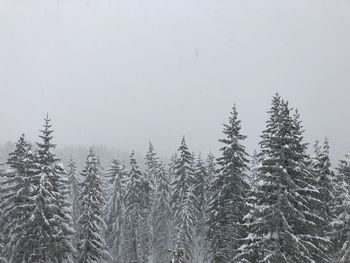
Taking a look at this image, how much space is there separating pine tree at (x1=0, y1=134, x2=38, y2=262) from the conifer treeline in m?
0.08

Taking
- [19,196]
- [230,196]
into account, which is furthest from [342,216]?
[19,196]

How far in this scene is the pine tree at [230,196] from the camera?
101 feet

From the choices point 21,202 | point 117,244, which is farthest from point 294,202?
point 117,244

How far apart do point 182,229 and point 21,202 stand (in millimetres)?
21205

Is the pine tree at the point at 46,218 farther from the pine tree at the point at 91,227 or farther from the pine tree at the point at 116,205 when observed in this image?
the pine tree at the point at 116,205

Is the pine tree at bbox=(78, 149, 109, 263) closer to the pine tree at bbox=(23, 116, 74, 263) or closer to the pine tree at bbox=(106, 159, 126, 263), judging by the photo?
the pine tree at bbox=(23, 116, 74, 263)

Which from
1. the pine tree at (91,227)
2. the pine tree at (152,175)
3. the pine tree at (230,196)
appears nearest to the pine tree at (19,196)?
the pine tree at (91,227)

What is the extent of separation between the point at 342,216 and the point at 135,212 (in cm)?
2563

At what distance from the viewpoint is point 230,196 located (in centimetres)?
3131

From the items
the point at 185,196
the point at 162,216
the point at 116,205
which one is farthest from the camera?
the point at 162,216

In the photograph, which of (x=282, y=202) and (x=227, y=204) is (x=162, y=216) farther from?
(x=282, y=202)

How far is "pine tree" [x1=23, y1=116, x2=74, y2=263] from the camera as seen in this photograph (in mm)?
28641

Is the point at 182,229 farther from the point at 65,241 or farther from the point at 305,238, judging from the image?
the point at 305,238

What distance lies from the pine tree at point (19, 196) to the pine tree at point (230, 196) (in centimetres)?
1299
